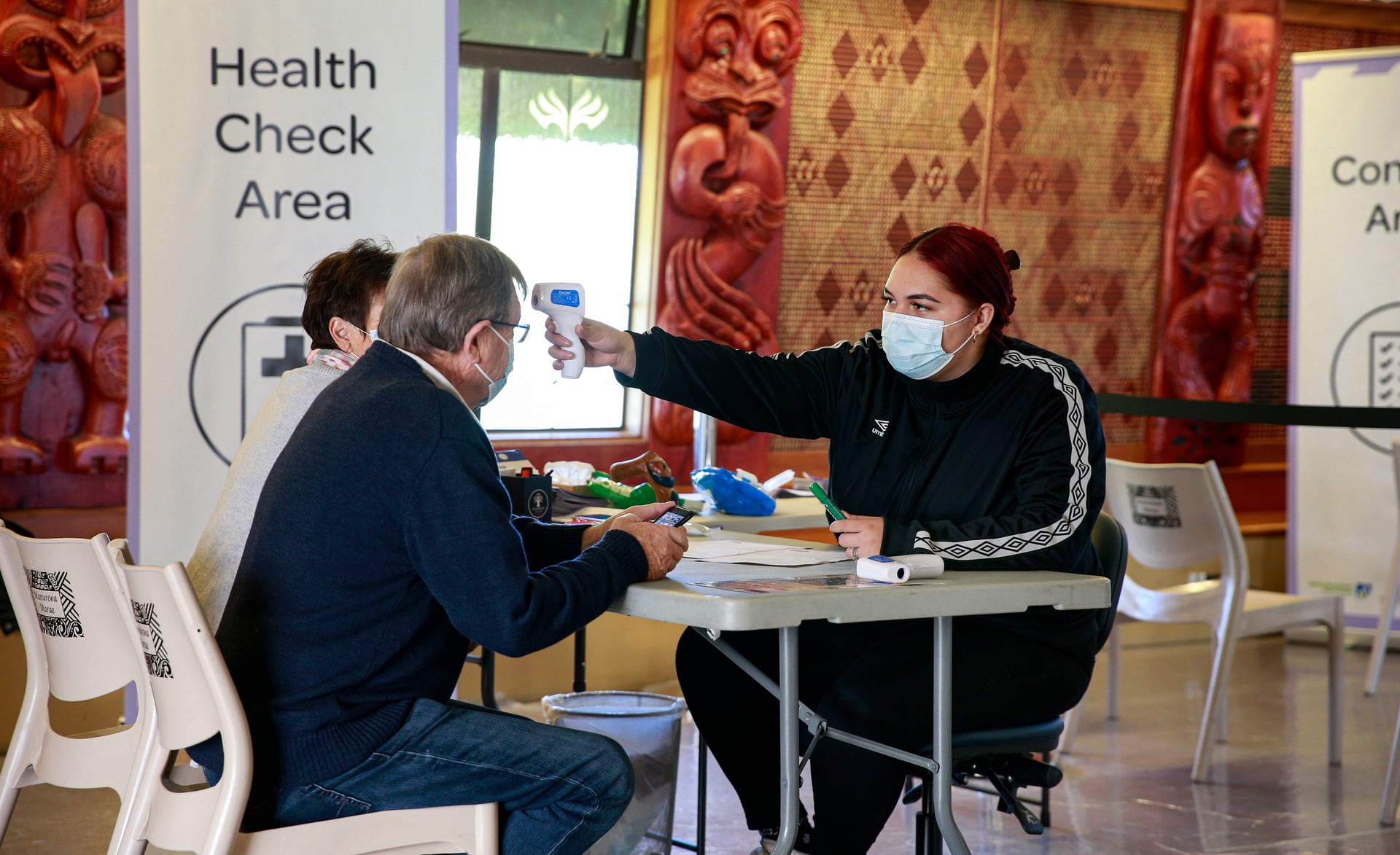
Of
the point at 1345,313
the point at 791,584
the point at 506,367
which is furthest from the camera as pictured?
the point at 1345,313

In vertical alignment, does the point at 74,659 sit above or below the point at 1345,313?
below

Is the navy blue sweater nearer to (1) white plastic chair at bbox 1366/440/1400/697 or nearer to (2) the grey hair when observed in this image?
(2) the grey hair

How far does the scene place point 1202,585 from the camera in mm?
4281

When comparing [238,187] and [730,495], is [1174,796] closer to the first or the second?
[730,495]

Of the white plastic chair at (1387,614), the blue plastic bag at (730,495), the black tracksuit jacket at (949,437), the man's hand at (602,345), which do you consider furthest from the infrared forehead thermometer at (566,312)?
the white plastic chair at (1387,614)

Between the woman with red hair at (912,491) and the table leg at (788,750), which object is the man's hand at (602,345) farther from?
the table leg at (788,750)

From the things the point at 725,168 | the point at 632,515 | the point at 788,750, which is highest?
the point at 725,168

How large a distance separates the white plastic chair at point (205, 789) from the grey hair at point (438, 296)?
0.50 meters

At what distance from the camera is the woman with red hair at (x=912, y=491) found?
90.4 inches

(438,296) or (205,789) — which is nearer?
(205,789)

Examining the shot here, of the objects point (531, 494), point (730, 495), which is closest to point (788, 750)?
point (531, 494)

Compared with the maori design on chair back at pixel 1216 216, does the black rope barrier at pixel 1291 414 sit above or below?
below

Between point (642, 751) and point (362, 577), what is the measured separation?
103 cm

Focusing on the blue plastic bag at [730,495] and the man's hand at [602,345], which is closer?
the man's hand at [602,345]
